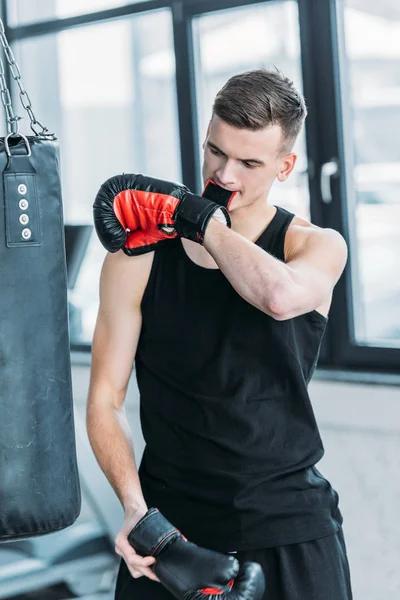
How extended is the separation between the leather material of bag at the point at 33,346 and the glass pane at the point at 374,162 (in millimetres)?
1815

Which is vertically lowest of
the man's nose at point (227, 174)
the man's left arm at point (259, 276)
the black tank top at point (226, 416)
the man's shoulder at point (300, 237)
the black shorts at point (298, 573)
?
the black shorts at point (298, 573)

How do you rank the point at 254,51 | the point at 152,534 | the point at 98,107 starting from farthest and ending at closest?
1. the point at 98,107
2. the point at 254,51
3. the point at 152,534

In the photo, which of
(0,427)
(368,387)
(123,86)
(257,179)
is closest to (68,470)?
(0,427)

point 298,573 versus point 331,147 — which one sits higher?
point 331,147

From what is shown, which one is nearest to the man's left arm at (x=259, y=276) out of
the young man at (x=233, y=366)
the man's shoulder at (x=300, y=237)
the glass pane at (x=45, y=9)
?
the young man at (x=233, y=366)

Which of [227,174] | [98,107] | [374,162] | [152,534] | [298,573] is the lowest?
[298,573]

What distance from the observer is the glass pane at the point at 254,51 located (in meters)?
3.24

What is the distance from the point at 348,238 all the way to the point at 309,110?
1.56 feet

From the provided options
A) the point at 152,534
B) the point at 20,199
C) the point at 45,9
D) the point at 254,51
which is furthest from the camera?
the point at 45,9

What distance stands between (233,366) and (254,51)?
216 cm

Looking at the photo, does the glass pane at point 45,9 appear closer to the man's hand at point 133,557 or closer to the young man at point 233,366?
the young man at point 233,366

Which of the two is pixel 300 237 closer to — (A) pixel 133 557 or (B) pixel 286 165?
(B) pixel 286 165

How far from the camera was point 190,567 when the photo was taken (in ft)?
4.85

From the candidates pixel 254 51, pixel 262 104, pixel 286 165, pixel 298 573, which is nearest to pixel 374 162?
pixel 254 51
